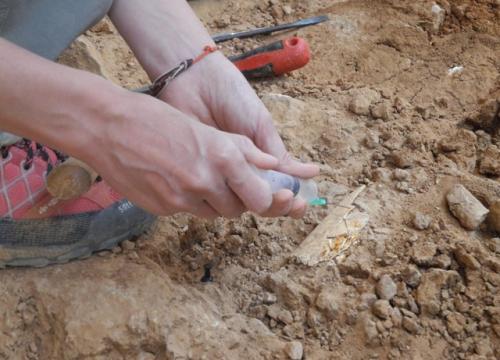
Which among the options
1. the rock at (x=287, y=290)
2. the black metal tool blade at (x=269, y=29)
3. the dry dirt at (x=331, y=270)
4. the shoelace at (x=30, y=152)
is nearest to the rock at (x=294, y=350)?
the dry dirt at (x=331, y=270)

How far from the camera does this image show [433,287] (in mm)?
1297

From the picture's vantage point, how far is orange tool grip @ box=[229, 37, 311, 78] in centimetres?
193

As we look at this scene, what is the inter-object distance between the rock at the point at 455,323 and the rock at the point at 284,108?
720 mm

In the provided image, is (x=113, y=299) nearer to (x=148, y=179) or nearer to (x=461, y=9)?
(x=148, y=179)

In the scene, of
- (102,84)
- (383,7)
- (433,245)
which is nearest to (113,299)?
(102,84)

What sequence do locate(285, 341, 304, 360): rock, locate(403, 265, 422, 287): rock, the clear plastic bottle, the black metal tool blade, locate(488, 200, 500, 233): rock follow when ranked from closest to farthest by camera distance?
the clear plastic bottle < locate(285, 341, 304, 360): rock < locate(403, 265, 422, 287): rock < locate(488, 200, 500, 233): rock < the black metal tool blade

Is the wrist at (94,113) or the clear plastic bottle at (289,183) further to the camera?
the clear plastic bottle at (289,183)

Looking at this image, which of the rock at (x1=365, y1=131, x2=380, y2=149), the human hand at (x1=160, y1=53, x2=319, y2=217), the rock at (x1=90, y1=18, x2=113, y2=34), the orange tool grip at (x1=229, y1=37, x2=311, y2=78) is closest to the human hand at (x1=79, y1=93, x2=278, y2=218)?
the human hand at (x1=160, y1=53, x2=319, y2=217)

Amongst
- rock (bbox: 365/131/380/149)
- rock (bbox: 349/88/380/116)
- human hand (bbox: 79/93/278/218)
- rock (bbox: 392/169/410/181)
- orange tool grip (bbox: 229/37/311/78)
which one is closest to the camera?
human hand (bbox: 79/93/278/218)

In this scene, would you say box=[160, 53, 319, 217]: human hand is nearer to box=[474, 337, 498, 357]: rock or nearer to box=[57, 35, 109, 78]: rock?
box=[474, 337, 498, 357]: rock

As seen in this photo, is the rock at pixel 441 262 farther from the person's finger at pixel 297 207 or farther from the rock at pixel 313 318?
the person's finger at pixel 297 207

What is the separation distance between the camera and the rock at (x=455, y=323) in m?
1.26

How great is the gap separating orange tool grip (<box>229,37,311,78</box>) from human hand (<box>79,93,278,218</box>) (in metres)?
0.97

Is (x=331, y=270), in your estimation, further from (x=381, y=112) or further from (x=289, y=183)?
(x=381, y=112)
